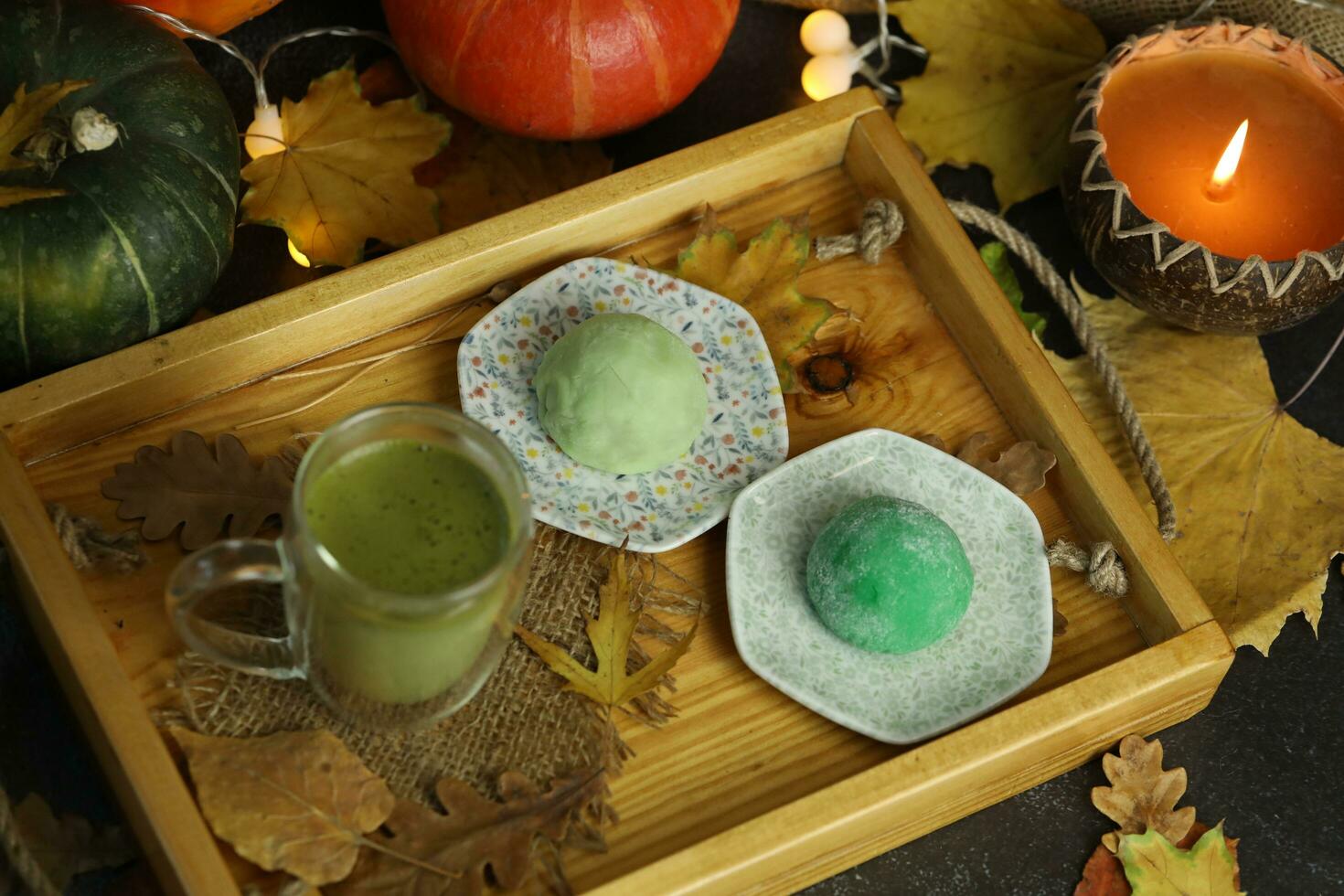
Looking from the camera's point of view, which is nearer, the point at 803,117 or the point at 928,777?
the point at 928,777

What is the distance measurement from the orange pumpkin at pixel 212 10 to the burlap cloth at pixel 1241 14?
0.61 meters

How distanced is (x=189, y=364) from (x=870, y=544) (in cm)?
51

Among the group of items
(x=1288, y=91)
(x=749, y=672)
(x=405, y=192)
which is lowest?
(x=749, y=672)

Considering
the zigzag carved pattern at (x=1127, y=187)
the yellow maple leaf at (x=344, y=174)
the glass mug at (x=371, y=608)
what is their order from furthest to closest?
the yellow maple leaf at (x=344, y=174) < the zigzag carved pattern at (x=1127, y=187) < the glass mug at (x=371, y=608)

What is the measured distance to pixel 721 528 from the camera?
100 centimetres

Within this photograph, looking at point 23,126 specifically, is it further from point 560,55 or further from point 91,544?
point 560,55

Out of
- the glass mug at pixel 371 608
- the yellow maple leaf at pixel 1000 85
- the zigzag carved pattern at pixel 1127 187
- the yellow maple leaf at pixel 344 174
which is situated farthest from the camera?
the yellow maple leaf at pixel 1000 85

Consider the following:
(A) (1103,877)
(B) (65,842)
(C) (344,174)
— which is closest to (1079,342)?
(A) (1103,877)

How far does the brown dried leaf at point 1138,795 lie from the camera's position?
1.00 meters

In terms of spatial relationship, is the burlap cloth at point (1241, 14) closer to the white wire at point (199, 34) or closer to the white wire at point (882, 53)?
the white wire at point (882, 53)

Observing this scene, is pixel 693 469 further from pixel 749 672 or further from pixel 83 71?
pixel 83 71

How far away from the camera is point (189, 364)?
96 centimetres

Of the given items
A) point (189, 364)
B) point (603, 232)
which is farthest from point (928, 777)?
point (189, 364)

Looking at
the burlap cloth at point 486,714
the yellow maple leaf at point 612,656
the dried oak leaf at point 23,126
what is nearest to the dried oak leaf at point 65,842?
the burlap cloth at point 486,714
